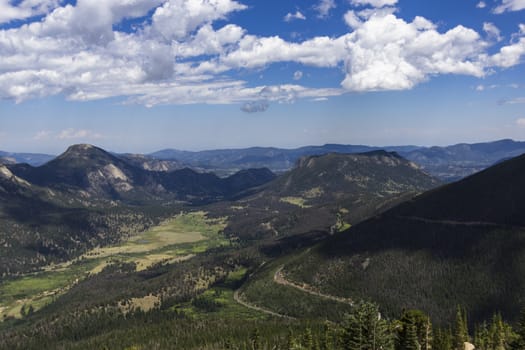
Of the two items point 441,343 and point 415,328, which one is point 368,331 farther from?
point 441,343

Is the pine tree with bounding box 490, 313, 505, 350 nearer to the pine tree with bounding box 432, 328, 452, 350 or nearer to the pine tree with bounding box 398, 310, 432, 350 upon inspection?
the pine tree with bounding box 432, 328, 452, 350

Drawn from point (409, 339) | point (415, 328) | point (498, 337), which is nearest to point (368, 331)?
point (409, 339)

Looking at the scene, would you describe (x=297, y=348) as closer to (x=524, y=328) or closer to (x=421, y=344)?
(x=421, y=344)

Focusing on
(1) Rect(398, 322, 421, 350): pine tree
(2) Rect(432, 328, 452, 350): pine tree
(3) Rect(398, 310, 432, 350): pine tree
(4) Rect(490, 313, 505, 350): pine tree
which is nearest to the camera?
(1) Rect(398, 322, 421, 350): pine tree

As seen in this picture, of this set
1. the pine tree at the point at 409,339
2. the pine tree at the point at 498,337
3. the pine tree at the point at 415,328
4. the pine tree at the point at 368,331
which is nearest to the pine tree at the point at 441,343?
the pine tree at the point at 415,328

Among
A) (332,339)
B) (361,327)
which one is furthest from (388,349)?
(332,339)

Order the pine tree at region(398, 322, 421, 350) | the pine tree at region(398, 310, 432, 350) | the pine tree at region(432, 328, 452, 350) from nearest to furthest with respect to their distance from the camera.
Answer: the pine tree at region(398, 322, 421, 350), the pine tree at region(398, 310, 432, 350), the pine tree at region(432, 328, 452, 350)

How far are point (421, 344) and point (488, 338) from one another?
152 feet

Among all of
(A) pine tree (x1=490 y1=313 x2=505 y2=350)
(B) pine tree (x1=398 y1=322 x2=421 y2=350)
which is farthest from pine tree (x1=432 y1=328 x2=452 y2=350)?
(A) pine tree (x1=490 y1=313 x2=505 y2=350)

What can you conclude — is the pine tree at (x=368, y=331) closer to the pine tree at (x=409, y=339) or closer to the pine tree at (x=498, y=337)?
the pine tree at (x=409, y=339)

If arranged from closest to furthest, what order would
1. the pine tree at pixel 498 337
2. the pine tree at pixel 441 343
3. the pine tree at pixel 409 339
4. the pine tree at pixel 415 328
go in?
1. the pine tree at pixel 409 339
2. the pine tree at pixel 415 328
3. the pine tree at pixel 441 343
4. the pine tree at pixel 498 337

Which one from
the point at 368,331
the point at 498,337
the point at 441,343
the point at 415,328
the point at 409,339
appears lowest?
the point at 498,337

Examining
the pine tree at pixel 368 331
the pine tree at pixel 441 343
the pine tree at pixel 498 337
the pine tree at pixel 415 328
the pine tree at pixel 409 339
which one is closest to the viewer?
the pine tree at pixel 368 331

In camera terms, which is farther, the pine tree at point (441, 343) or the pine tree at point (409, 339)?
the pine tree at point (441, 343)
